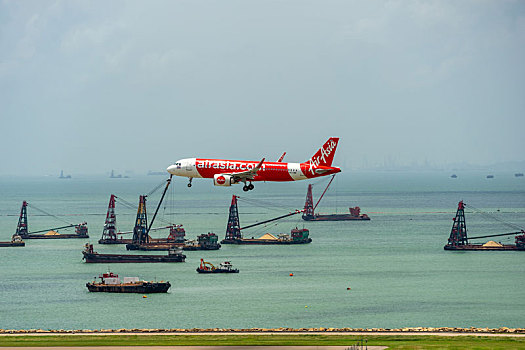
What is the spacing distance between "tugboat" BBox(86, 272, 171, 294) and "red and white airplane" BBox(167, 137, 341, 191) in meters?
96.7

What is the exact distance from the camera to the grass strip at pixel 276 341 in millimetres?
108188

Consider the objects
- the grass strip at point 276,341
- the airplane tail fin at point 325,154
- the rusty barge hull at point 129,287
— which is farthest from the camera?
the rusty barge hull at point 129,287

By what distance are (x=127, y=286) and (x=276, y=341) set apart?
89.4 m

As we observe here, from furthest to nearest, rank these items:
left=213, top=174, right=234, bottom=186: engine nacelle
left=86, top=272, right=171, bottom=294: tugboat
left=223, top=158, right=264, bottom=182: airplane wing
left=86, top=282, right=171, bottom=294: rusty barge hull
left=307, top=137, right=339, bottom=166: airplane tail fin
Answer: left=86, top=282, right=171, bottom=294: rusty barge hull, left=86, top=272, right=171, bottom=294: tugboat, left=307, top=137, right=339, bottom=166: airplane tail fin, left=213, top=174, right=234, bottom=186: engine nacelle, left=223, top=158, right=264, bottom=182: airplane wing

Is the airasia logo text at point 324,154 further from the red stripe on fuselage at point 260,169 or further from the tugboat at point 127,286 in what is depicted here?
the tugboat at point 127,286

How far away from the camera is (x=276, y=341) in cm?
11162

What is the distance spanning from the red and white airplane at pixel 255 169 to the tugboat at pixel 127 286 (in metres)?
96.7

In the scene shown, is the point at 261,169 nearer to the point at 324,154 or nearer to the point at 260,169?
the point at 260,169

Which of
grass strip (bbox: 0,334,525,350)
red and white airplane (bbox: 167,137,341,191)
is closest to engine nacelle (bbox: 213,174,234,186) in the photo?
red and white airplane (bbox: 167,137,341,191)

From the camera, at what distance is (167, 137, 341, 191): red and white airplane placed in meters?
92.9

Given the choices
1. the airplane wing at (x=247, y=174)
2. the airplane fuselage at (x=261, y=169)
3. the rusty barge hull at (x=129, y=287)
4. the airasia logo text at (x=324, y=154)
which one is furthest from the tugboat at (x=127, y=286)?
the airplane wing at (x=247, y=174)

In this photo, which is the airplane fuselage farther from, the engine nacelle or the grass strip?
the grass strip

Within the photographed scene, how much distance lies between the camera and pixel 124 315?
166 m

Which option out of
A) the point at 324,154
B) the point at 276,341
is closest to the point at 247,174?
the point at 324,154
